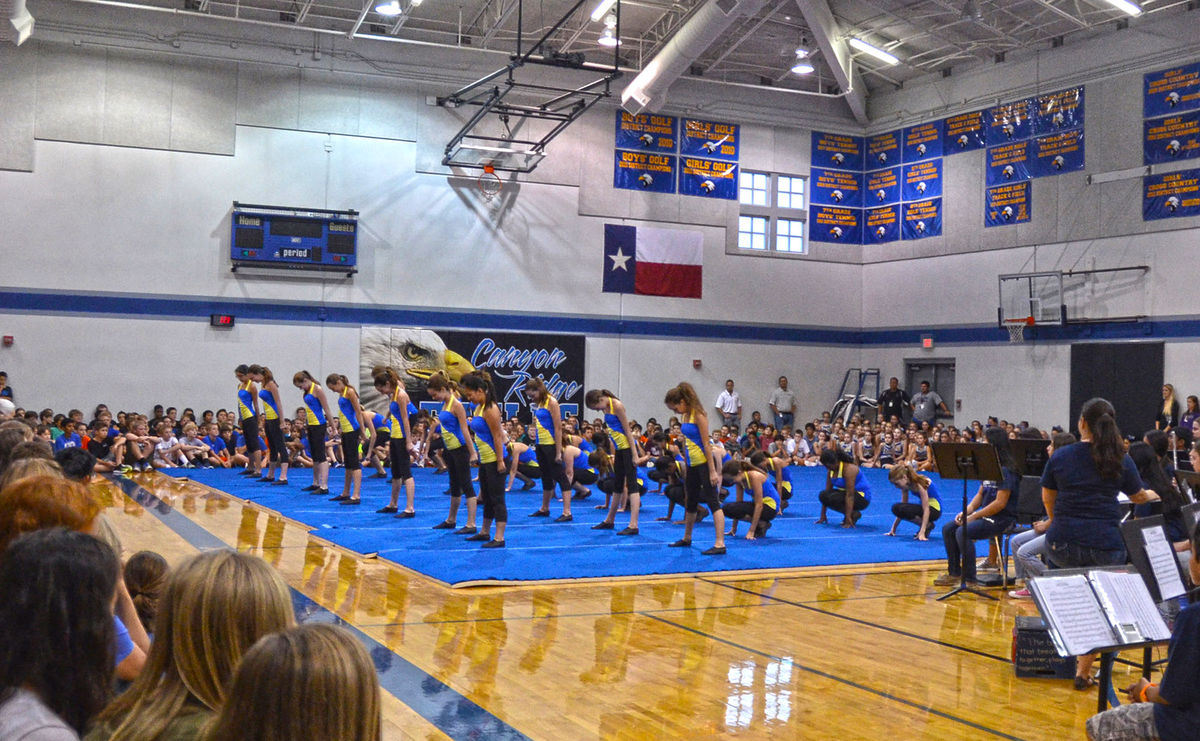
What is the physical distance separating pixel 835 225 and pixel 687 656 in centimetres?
2082

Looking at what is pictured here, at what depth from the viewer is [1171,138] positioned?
19438 millimetres

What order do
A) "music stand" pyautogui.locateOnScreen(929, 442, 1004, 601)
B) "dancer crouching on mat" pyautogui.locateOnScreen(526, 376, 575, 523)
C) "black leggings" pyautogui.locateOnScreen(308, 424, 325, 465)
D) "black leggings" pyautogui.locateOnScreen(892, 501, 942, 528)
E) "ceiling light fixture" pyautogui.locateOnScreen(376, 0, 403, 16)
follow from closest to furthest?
1. "music stand" pyautogui.locateOnScreen(929, 442, 1004, 601)
2. "black leggings" pyautogui.locateOnScreen(892, 501, 942, 528)
3. "dancer crouching on mat" pyautogui.locateOnScreen(526, 376, 575, 523)
4. "black leggings" pyautogui.locateOnScreen(308, 424, 325, 465)
5. "ceiling light fixture" pyautogui.locateOnScreen(376, 0, 403, 16)

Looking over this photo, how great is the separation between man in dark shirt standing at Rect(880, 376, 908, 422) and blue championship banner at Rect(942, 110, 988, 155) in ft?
17.3

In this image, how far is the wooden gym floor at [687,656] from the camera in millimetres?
5023

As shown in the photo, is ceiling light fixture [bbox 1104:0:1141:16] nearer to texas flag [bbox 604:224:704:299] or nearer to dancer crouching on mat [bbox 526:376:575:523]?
texas flag [bbox 604:224:704:299]

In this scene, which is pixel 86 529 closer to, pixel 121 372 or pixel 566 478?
pixel 566 478

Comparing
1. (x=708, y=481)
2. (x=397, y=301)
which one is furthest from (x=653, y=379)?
(x=708, y=481)

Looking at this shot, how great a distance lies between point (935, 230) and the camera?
24109 millimetres

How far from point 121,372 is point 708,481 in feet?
45.9

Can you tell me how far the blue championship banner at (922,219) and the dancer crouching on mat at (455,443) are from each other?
16.1 metres

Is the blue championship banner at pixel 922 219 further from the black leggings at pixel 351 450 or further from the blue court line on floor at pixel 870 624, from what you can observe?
the blue court line on floor at pixel 870 624

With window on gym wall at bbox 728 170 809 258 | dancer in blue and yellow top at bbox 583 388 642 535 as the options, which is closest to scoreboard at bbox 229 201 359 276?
window on gym wall at bbox 728 170 809 258

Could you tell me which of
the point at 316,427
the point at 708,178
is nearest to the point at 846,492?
the point at 316,427

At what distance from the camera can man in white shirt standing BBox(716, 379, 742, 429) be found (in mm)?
24406
